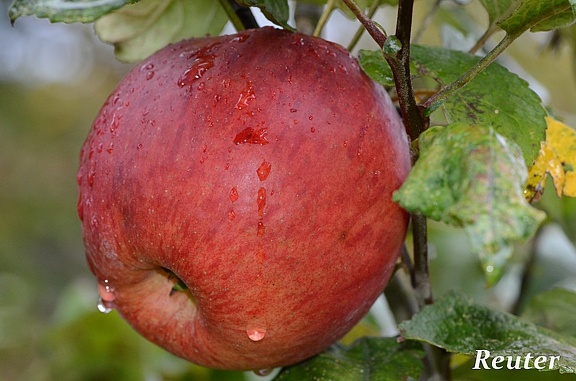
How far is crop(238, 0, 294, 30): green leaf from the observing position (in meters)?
0.58

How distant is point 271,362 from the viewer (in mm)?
638

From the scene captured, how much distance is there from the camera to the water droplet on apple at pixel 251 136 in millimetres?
538

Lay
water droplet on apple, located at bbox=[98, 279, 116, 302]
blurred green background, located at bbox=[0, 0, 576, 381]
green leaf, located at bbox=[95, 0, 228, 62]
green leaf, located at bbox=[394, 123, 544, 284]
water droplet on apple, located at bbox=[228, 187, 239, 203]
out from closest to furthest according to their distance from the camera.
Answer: green leaf, located at bbox=[394, 123, 544, 284] < water droplet on apple, located at bbox=[228, 187, 239, 203] < water droplet on apple, located at bbox=[98, 279, 116, 302] < green leaf, located at bbox=[95, 0, 228, 62] < blurred green background, located at bbox=[0, 0, 576, 381]

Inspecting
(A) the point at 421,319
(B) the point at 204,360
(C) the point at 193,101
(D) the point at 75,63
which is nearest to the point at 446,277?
(A) the point at 421,319

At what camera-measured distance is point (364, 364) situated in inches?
28.4

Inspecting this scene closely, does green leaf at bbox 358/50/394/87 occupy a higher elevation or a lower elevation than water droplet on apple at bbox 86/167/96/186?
higher

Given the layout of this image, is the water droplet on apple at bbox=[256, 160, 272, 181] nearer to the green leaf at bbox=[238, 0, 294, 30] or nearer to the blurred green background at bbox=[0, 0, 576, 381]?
the green leaf at bbox=[238, 0, 294, 30]

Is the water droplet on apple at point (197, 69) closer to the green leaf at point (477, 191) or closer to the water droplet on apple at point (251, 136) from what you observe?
the water droplet on apple at point (251, 136)

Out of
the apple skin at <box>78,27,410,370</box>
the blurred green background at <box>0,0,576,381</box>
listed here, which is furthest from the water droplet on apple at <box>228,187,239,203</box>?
the blurred green background at <box>0,0,576,381</box>

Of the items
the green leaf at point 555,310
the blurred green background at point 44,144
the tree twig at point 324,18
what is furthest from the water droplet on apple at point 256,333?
the blurred green background at point 44,144

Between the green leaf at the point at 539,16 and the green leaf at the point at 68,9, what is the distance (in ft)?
1.02

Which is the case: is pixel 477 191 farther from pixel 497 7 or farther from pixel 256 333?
pixel 497 7

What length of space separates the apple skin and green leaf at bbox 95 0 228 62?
18 centimetres

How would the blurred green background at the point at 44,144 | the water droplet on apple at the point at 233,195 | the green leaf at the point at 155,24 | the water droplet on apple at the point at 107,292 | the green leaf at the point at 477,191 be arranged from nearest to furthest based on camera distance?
the green leaf at the point at 477,191, the water droplet on apple at the point at 233,195, the water droplet on apple at the point at 107,292, the green leaf at the point at 155,24, the blurred green background at the point at 44,144
